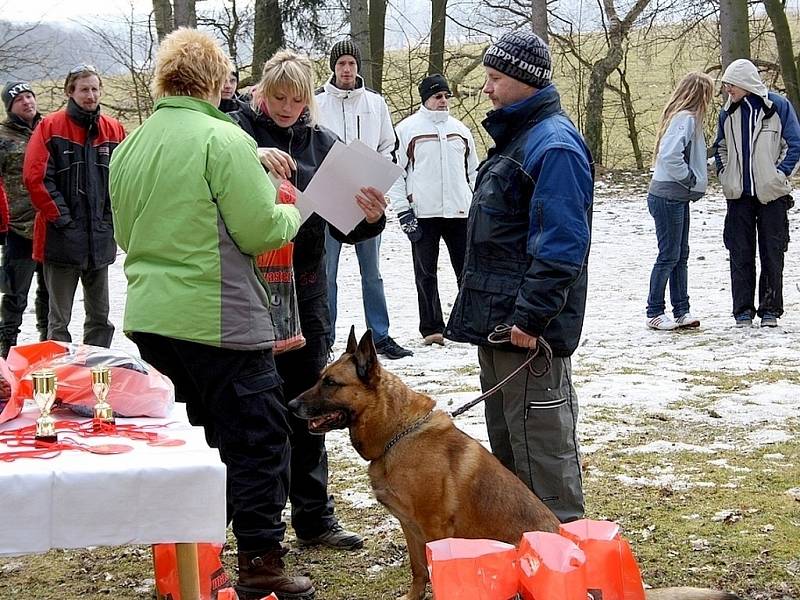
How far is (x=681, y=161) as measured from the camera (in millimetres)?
8469

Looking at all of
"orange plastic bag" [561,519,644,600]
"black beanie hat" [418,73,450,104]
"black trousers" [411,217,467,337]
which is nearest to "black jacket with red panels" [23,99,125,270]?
"black trousers" [411,217,467,337]

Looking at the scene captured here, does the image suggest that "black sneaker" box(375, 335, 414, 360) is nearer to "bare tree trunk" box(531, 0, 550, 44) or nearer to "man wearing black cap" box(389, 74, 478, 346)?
"man wearing black cap" box(389, 74, 478, 346)

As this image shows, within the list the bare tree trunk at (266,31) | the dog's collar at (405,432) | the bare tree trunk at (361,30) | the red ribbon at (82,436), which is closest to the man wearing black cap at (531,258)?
the dog's collar at (405,432)

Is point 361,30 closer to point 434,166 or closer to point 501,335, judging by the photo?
point 434,166

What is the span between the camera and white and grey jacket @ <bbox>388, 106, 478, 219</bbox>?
26.7 feet

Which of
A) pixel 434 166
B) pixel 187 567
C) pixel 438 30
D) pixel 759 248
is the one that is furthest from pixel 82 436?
pixel 438 30

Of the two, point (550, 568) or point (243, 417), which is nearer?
point (550, 568)

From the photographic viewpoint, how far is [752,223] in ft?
27.6

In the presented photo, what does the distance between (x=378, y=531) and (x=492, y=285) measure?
138 centimetres

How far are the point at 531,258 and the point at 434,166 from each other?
469cm

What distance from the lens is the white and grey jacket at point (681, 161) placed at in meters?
8.47

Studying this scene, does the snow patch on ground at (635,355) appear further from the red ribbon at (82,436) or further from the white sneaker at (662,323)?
the red ribbon at (82,436)

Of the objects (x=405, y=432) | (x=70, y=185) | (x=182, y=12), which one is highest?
(x=182, y=12)

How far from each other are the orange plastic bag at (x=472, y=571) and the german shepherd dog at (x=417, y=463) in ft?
1.86
